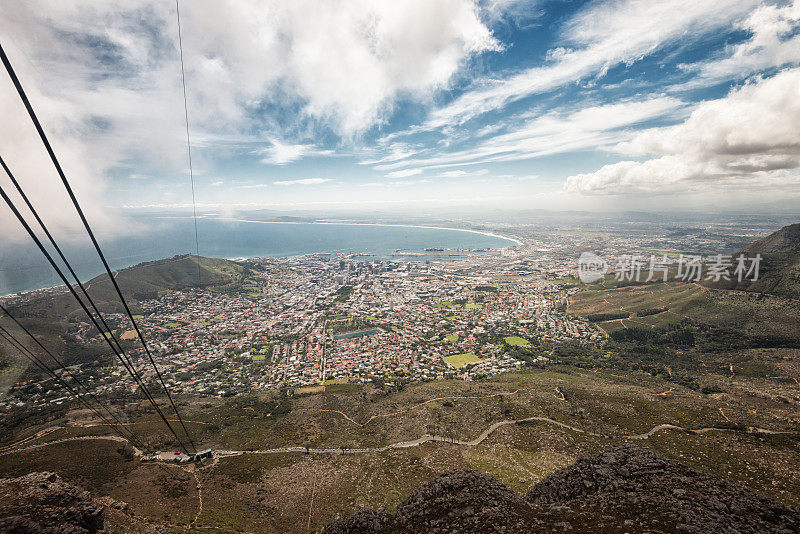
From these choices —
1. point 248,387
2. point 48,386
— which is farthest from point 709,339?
point 48,386

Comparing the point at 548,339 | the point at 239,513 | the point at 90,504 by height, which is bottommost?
the point at 548,339

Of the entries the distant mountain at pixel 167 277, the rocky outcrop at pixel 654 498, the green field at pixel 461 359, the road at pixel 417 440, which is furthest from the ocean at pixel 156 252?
the rocky outcrop at pixel 654 498

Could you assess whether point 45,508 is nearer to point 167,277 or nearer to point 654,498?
point 654,498

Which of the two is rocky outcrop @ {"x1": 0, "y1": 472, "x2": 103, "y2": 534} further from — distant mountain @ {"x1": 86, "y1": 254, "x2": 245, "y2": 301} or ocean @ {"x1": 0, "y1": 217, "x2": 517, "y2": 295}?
ocean @ {"x1": 0, "y1": 217, "x2": 517, "y2": 295}

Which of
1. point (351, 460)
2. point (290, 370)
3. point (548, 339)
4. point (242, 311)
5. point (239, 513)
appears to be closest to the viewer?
point (239, 513)

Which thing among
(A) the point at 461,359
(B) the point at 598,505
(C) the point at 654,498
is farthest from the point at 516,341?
(B) the point at 598,505

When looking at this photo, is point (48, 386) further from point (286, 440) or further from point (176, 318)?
point (286, 440)

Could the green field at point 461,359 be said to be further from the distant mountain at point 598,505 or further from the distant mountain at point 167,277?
the distant mountain at point 167,277
